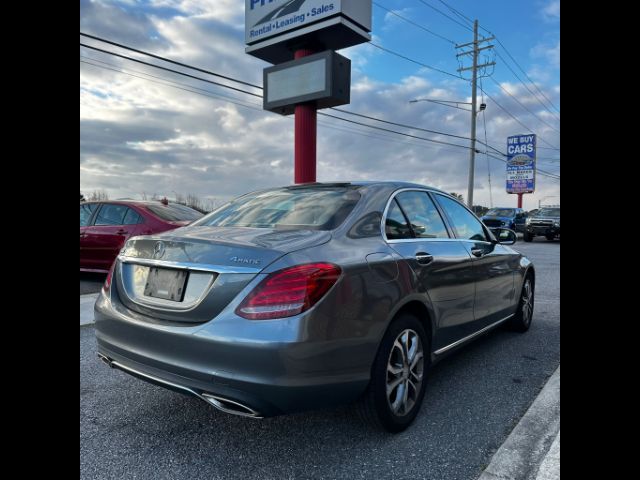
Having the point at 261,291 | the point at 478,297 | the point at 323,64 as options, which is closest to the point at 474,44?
the point at 323,64

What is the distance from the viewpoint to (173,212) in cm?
802

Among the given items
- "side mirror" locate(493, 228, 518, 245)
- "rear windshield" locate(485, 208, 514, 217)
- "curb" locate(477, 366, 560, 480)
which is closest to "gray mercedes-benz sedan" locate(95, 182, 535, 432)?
"curb" locate(477, 366, 560, 480)

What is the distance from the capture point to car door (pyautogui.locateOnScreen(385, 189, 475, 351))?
3.00 meters

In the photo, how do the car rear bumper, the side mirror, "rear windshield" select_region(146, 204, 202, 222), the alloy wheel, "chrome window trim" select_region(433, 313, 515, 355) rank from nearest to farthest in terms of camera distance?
the car rear bumper → the alloy wheel → "chrome window trim" select_region(433, 313, 515, 355) → the side mirror → "rear windshield" select_region(146, 204, 202, 222)

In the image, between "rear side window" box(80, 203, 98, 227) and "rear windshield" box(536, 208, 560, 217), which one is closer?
"rear side window" box(80, 203, 98, 227)

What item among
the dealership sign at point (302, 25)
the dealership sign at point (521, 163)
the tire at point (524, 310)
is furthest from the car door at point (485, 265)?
the dealership sign at point (521, 163)

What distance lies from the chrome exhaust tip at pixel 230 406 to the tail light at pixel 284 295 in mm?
423

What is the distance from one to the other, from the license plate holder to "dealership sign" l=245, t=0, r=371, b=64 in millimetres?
11615

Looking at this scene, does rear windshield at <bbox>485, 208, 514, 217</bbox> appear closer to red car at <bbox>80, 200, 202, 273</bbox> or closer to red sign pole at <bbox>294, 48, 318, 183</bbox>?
red sign pole at <bbox>294, 48, 318, 183</bbox>

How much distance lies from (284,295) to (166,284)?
0.72m

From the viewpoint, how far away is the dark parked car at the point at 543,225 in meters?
21.5

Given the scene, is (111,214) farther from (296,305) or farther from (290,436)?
(296,305)
